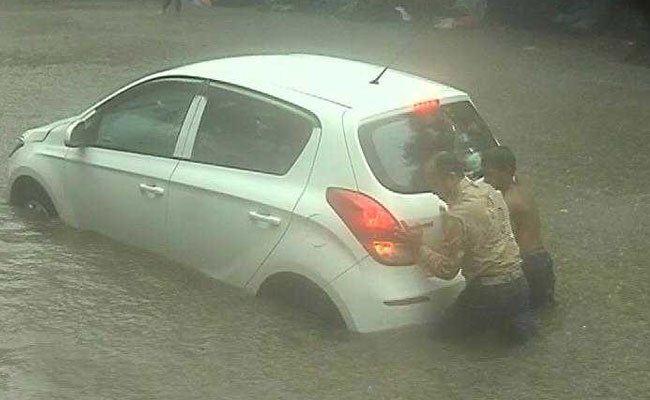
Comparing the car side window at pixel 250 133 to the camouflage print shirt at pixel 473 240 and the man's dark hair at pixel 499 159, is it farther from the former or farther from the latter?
the man's dark hair at pixel 499 159

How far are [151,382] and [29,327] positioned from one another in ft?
3.92

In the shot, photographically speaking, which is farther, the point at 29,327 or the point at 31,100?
the point at 31,100

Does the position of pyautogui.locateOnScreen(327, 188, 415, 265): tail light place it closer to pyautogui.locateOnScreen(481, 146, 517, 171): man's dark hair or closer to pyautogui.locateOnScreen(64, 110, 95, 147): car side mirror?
pyautogui.locateOnScreen(481, 146, 517, 171): man's dark hair

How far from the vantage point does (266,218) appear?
19.1 ft

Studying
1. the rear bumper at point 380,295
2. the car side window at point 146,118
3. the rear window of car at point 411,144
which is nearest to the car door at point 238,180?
the car side window at point 146,118

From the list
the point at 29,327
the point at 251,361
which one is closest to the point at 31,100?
the point at 29,327

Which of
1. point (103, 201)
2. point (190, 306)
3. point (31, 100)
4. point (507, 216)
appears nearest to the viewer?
point (507, 216)

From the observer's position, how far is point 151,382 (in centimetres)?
539

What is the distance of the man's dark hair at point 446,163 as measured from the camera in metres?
5.48

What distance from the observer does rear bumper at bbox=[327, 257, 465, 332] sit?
5477mm

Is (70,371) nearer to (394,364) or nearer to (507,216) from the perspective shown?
(394,364)

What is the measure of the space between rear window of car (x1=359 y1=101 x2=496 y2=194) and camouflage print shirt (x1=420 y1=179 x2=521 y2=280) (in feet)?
0.82

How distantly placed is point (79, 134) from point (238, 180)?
1720 millimetres

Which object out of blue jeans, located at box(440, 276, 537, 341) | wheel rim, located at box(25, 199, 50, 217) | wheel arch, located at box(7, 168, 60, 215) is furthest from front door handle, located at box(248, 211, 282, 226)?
wheel rim, located at box(25, 199, 50, 217)
